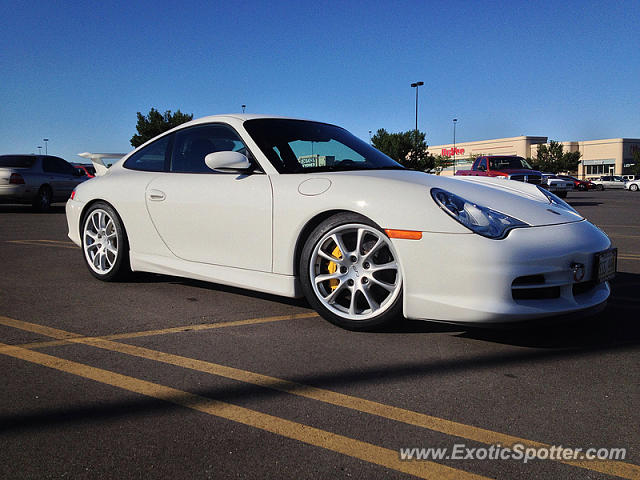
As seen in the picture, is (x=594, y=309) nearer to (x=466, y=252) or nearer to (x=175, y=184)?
(x=466, y=252)

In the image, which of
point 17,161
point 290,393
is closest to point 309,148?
point 290,393

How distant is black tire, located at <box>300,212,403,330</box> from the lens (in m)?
3.51

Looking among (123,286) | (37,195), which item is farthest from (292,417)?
(37,195)

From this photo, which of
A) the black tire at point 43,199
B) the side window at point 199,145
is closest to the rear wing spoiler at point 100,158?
the side window at point 199,145

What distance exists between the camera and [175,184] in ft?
15.0

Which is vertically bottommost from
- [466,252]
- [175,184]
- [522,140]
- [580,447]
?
[580,447]

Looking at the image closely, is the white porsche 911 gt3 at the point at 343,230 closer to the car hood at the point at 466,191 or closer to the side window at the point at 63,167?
the car hood at the point at 466,191

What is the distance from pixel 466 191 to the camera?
3590 millimetres

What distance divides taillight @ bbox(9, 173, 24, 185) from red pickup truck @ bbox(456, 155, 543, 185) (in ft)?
40.2

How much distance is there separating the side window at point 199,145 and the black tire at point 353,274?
1.18 metres

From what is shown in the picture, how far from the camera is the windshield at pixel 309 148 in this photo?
4148mm

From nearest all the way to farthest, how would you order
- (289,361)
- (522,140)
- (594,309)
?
(289,361) → (594,309) → (522,140)

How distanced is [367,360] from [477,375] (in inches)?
22.3

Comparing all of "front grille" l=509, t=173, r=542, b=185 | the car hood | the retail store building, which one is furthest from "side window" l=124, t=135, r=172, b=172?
the retail store building
